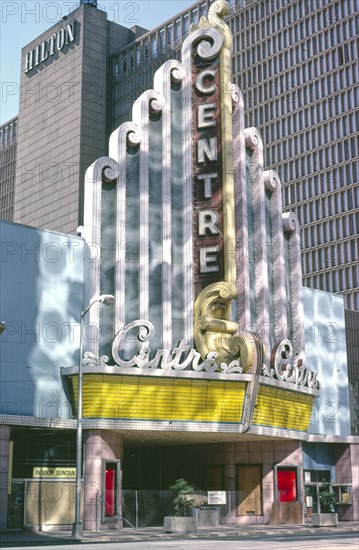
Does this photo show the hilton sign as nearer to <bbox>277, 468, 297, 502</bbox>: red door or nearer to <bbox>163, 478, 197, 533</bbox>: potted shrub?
<bbox>277, 468, 297, 502</bbox>: red door

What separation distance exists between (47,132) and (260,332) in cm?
9840

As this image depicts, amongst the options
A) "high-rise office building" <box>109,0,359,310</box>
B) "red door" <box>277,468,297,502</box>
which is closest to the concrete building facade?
"red door" <box>277,468,297,502</box>

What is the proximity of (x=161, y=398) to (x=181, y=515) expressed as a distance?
20.8ft

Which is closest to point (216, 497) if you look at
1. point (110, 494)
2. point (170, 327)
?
point (110, 494)

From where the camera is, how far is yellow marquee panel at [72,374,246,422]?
148 feet

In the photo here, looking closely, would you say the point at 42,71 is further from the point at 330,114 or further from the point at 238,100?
the point at 238,100

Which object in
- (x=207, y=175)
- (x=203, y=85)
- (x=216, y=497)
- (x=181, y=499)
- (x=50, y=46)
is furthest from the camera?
(x=50, y=46)

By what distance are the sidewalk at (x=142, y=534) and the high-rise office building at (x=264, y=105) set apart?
80.4 metres

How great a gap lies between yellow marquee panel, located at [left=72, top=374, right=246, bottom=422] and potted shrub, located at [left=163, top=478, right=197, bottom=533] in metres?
4.18

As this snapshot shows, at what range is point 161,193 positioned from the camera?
5050 cm

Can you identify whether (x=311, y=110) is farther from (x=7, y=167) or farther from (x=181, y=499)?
(x=181, y=499)

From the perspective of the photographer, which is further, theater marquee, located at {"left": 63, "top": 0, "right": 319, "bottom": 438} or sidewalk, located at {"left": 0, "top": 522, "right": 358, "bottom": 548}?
theater marquee, located at {"left": 63, "top": 0, "right": 319, "bottom": 438}

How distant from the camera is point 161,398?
153 feet

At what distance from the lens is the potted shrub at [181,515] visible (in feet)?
139
